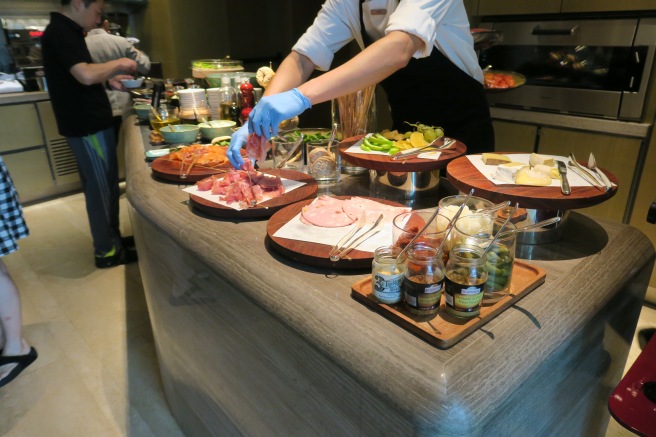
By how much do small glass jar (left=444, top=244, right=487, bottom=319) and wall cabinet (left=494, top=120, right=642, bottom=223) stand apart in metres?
2.02

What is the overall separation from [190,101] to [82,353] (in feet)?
4.32

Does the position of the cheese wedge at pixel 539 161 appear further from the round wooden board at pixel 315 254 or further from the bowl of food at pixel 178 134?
the bowl of food at pixel 178 134

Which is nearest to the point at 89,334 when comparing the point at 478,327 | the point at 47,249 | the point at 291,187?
the point at 47,249

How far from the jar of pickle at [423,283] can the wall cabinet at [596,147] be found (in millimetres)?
2032

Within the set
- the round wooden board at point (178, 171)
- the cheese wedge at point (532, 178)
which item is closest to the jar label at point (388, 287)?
the cheese wedge at point (532, 178)

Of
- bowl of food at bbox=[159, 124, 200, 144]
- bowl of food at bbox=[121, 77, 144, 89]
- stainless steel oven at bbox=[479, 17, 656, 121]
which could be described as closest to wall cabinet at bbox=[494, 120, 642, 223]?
stainless steel oven at bbox=[479, 17, 656, 121]

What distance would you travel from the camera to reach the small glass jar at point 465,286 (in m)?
0.67

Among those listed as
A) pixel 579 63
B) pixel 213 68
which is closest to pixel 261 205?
pixel 213 68

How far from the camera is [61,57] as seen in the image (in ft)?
8.14

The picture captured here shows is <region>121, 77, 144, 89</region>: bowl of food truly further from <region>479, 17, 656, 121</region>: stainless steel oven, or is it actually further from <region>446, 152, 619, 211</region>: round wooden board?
<region>446, 152, 619, 211</region>: round wooden board

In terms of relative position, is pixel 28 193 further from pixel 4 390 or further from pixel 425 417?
pixel 425 417

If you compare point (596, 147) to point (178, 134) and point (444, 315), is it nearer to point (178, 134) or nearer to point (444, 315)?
point (178, 134)

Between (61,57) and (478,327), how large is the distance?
268 centimetres

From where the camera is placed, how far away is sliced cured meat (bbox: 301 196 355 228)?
3.25 ft
